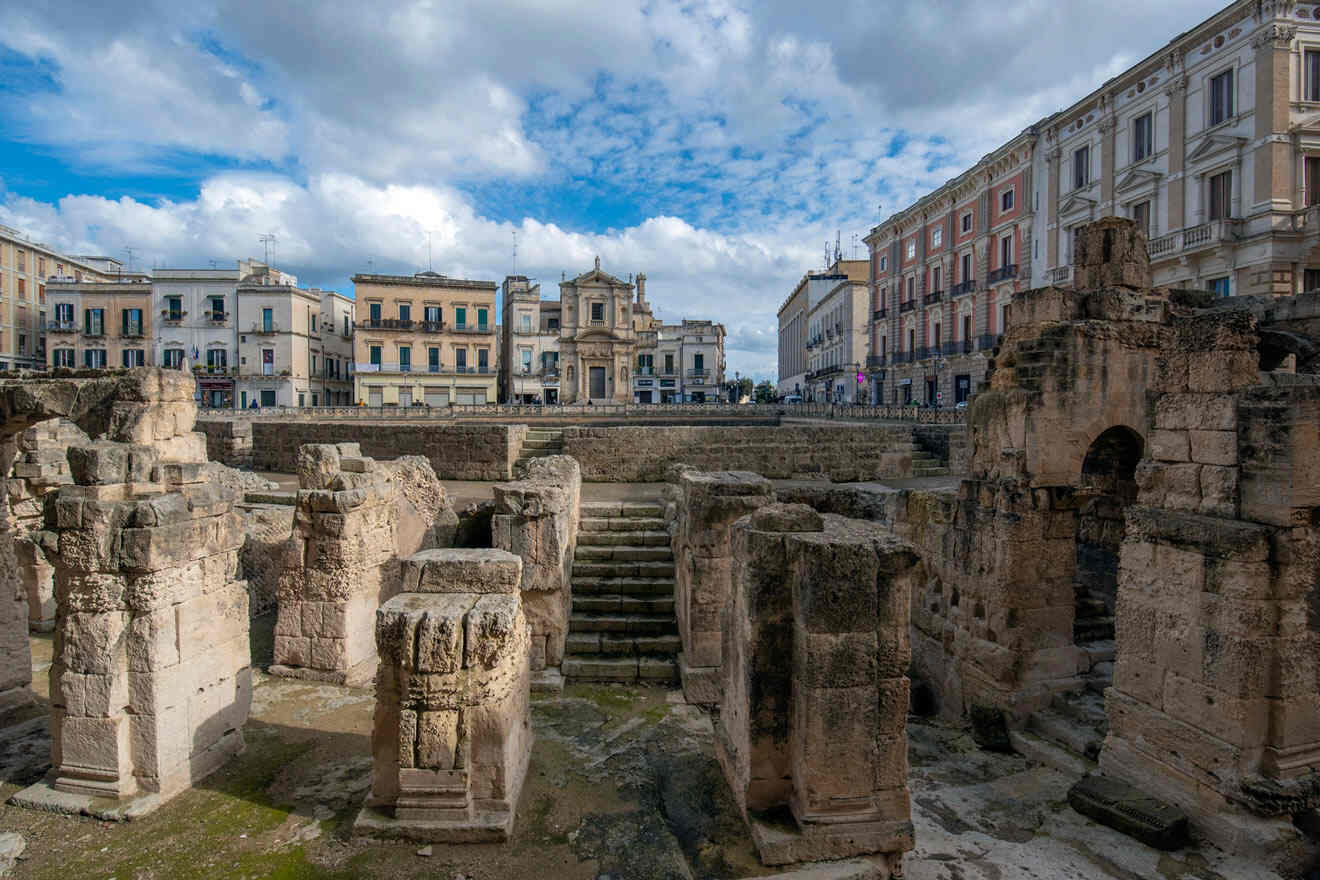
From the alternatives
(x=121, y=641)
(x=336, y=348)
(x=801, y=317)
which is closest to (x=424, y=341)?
(x=336, y=348)

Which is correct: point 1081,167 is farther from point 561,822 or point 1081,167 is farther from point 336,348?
point 336,348

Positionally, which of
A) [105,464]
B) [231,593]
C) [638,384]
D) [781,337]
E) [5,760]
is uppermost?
[781,337]

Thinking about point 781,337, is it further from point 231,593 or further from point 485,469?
point 231,593

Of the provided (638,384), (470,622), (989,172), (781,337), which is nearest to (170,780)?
(470,622)

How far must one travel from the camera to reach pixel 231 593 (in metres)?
5.05

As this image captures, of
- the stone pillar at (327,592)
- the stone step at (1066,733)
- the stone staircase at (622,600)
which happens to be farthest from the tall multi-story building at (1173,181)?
the stone pillar at (327,592)

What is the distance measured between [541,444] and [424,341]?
3365cm

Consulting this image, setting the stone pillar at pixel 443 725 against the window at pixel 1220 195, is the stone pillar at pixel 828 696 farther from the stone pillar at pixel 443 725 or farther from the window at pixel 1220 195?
the window at pixel 1220 195

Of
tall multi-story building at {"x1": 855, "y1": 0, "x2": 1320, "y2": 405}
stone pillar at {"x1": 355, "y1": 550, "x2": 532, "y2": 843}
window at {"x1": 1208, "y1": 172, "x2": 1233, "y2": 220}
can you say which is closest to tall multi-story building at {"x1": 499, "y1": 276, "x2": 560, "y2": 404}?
A: tall multi-story building at {"x1": 855, "y1": 0, "x2": 1320, "y2": 405}

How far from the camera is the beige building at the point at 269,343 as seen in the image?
3988cm

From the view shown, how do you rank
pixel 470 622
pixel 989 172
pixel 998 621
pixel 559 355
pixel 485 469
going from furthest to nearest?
pixel 559 355, pixel 989 172, pixel 485 469, pixel 998 621, pixel 470 622

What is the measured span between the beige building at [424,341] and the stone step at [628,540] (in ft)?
127

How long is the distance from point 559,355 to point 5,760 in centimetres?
4549

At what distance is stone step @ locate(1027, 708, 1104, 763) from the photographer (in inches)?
229
